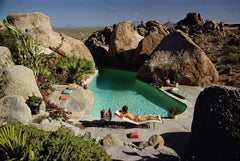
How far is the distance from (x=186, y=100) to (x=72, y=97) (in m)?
7.15

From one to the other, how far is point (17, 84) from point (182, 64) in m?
14.7

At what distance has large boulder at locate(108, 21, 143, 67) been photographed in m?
35.2

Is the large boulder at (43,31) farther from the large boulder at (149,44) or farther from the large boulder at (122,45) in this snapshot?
the large boulder at (149,44)

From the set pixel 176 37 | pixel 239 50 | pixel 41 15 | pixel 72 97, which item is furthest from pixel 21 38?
pixel 239 50

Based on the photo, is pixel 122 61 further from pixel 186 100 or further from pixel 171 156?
pixel 171 156

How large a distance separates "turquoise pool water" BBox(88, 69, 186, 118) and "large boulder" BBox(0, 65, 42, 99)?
3856 millimetres

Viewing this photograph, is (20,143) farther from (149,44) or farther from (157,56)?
(149,44)

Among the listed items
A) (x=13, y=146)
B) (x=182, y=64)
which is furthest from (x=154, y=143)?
(x=182, y=64)

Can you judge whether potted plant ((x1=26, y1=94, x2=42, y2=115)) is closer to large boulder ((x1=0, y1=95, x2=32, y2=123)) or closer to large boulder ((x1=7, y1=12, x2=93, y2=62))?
large boulder ((x1=0, y1=95, x2=32, y2=123))

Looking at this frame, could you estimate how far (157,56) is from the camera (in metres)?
28.1

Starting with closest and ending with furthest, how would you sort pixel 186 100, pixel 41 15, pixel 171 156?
pixel 171 156 < pixel 186 100 < pixel 41 15

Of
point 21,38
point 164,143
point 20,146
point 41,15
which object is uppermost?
point 41,15

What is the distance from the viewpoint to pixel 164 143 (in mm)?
12953

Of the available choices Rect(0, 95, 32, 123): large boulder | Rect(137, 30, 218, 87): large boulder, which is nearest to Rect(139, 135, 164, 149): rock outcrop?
Rect(0, 95, 32, 123): large boulder
